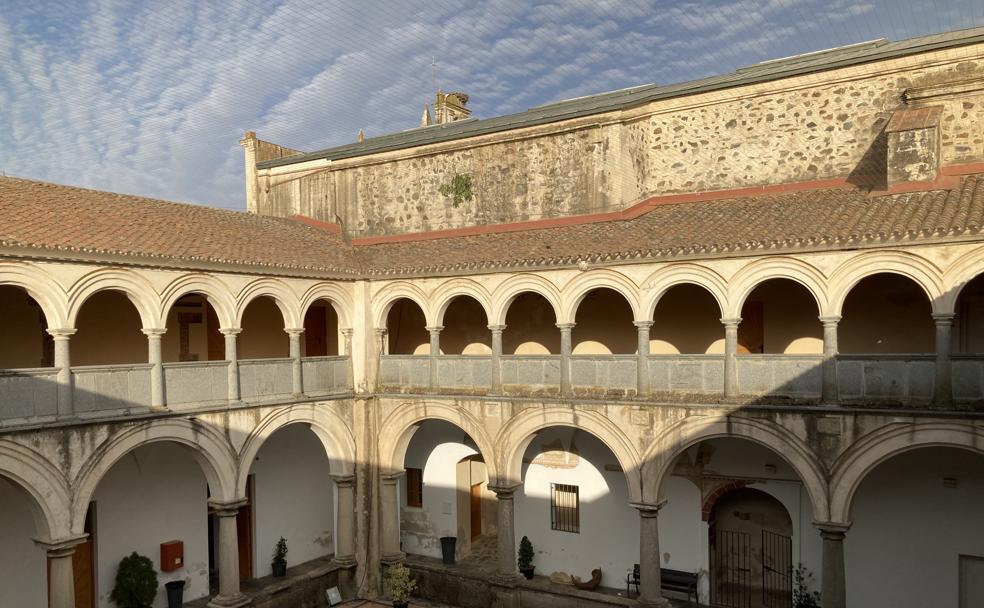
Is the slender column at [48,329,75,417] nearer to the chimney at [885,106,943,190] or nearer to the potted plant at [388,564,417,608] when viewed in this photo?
the potted plant at [388,564,417,608]

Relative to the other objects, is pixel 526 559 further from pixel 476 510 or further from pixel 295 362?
pixel 295 362

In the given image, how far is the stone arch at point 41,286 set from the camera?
11.3 m

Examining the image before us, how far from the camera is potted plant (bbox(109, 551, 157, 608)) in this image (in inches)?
584

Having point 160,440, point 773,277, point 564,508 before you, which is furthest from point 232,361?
point 773,277

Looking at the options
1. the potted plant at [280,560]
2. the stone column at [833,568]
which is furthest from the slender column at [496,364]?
the potted plant at [280,560]

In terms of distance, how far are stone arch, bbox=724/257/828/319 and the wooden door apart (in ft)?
29.9

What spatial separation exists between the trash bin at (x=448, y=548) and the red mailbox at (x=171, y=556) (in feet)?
18.5

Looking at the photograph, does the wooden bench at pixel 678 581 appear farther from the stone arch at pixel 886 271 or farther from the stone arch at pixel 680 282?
the stone arch at pixel 886 271

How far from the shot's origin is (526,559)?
1772cm

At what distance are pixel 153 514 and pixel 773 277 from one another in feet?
41.3

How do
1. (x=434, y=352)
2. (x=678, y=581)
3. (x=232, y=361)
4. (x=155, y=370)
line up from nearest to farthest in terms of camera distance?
(x=155, y=370) → (x=232, y=361) → (x=678, y=581) → (x=434, y=352)

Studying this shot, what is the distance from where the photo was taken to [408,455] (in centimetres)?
1997

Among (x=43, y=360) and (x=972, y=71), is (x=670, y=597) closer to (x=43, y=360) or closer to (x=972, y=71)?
(x=972, y=71)

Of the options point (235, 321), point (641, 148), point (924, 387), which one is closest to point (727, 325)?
point (924, 387)
